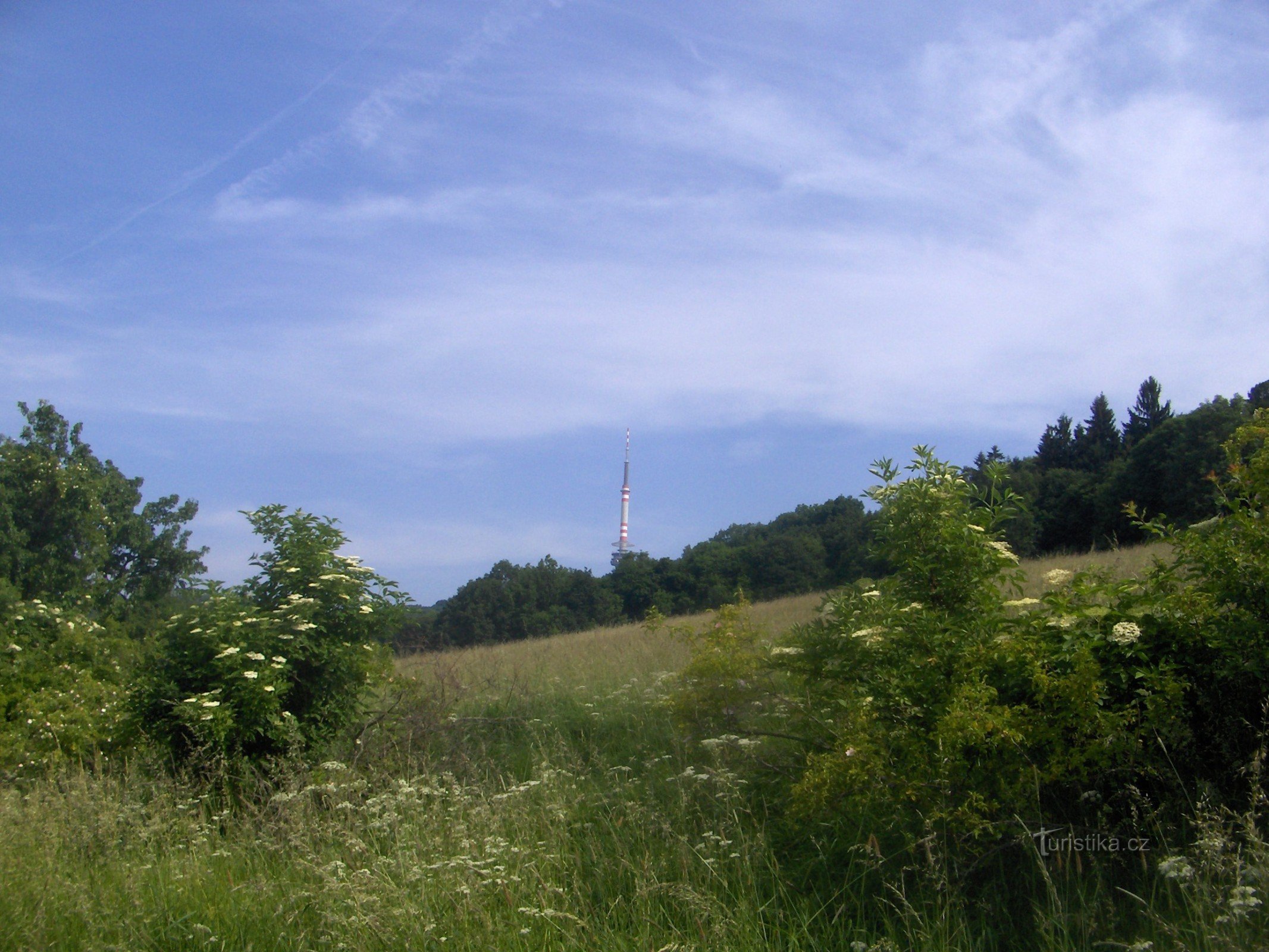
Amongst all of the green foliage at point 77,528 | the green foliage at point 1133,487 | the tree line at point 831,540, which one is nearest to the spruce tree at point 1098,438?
the tree line at point 831,540

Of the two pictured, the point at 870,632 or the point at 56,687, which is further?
the point at 56,687

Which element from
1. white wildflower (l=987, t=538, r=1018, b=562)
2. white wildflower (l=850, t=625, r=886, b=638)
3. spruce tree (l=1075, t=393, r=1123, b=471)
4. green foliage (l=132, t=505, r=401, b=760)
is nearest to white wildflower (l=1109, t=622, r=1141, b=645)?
white wildflower (l=987, t=538, r=1018, b=562)

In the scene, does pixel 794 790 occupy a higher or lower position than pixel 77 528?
lower

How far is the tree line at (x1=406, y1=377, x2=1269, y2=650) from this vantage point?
2227 centimetres

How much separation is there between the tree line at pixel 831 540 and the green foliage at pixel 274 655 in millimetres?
613

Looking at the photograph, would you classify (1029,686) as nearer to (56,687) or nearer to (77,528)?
(56,687)

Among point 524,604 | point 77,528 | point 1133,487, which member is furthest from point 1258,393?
point 77,528

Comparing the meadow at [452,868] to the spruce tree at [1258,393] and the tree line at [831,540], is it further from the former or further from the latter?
the spruce tree at [1258,393]

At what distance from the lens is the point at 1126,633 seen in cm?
347

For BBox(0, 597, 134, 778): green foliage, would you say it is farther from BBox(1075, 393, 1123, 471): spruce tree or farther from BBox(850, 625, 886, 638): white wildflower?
BBox(1075, 393, 1123, 471): spruce tree

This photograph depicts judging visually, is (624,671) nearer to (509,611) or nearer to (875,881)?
(875,881)

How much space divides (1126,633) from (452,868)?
316cm

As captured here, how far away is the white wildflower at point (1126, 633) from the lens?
3459mm

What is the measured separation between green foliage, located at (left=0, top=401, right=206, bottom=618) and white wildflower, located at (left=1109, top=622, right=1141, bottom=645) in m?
27.2
